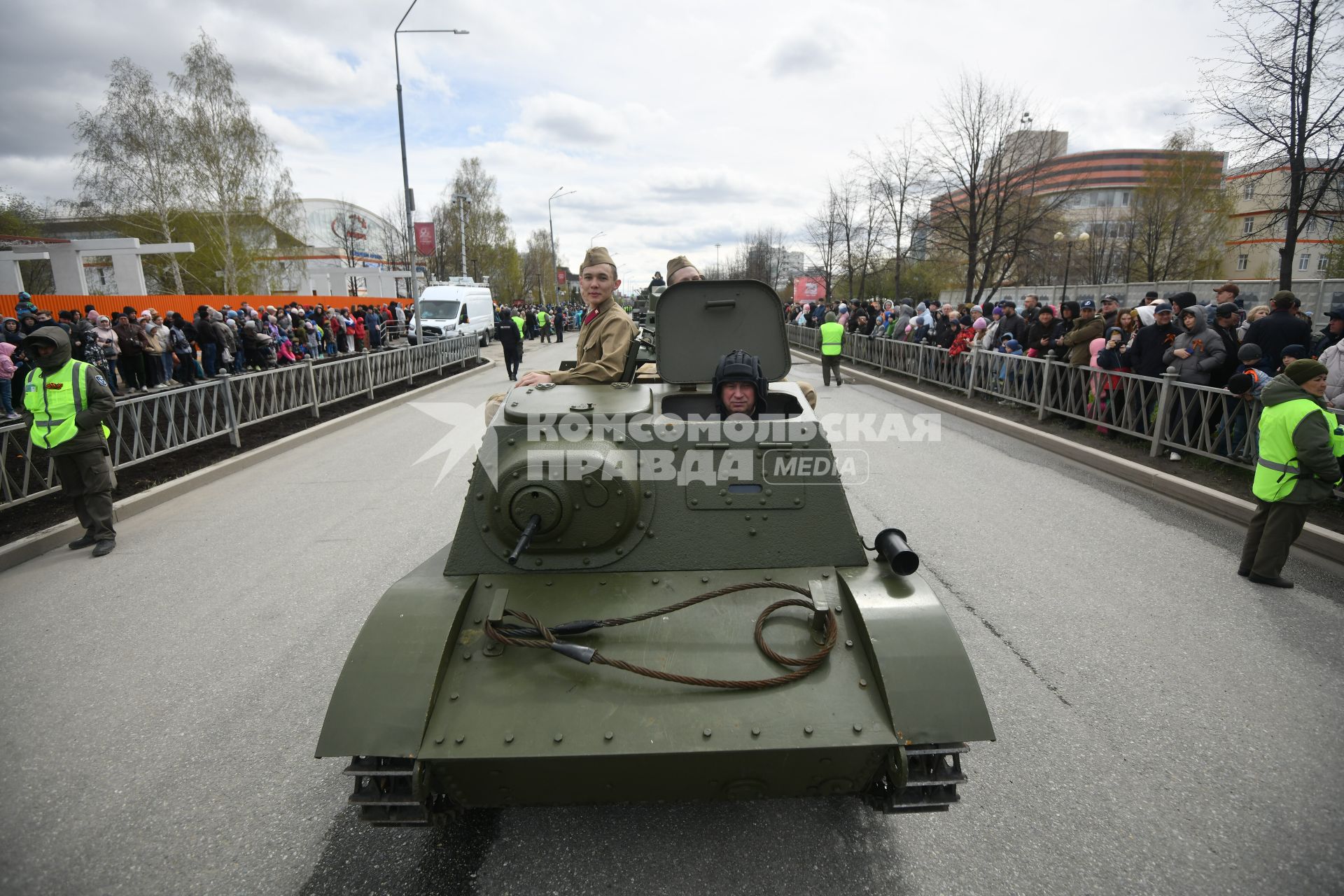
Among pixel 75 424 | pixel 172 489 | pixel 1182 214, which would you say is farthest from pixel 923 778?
pixel 1182 214

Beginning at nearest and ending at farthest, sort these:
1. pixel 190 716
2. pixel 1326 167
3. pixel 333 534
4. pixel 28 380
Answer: pixel 190 716
pixel 28 380
pixel 333 534
pixel 1326 167

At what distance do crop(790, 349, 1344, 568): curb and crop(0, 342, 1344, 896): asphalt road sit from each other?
1.41 ft

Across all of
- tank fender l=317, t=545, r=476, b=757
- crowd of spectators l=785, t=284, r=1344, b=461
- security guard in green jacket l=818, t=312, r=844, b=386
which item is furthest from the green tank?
security guard in green jacket l=818, t=312, r=844, b=386

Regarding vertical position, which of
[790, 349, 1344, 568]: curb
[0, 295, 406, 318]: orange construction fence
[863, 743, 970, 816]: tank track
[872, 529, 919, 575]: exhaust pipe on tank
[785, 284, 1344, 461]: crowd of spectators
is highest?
[0, 295, 406, 318]: orange construction fence

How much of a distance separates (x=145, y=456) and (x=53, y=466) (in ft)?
2.79

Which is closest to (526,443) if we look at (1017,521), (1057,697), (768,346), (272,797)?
(272,797)

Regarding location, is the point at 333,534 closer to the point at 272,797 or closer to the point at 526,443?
the point at 272,797

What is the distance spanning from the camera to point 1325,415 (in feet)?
15.6

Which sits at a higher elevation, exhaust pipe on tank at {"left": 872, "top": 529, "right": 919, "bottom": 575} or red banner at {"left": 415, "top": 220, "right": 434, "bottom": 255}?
red banner at {"left": 415, "top": 220, "right": 434, "bottom": 255}

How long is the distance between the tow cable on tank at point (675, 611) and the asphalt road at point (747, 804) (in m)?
Answer: 0.82

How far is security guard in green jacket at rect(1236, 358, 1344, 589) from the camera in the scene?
474cm

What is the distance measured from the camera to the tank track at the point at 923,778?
92.5 inches

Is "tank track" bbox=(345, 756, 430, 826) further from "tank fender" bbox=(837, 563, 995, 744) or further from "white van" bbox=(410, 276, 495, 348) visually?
"white van" bbox=(410, 276, 495, 348)

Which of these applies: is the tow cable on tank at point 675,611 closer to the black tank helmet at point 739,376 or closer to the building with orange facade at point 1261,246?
the black tank helmet at point 739,376
